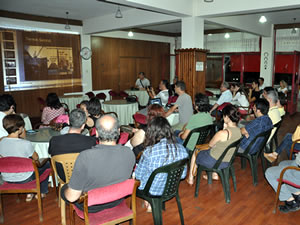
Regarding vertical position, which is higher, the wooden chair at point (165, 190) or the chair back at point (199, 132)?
the chair back at point (199, 132)

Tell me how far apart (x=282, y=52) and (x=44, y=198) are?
991 cm

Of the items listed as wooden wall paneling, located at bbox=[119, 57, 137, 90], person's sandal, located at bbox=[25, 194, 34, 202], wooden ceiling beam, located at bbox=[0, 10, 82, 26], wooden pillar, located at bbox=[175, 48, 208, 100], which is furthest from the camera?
wooden wall paneling, located at bbox=[119, 57, 137, 90]

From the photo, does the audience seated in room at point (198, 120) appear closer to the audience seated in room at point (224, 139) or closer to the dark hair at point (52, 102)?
the audience seated in room at point (224, 139)

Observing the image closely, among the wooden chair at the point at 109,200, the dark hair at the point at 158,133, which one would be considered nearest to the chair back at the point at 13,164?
the wooden chair at the point at 109,200

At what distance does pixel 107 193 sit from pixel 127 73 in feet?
33.0

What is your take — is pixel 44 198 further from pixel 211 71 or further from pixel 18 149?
pixel 211 71

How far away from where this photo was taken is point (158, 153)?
2.45m

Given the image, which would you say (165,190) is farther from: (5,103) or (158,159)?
(5,103)

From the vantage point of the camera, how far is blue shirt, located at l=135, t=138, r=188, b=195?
246 cm

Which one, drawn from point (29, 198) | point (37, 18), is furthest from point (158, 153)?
point (37, 18)

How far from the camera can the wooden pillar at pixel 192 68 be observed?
6676 mm

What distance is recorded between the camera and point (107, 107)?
7051mm

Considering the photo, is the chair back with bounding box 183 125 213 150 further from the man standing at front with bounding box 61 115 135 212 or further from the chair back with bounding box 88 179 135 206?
the chair back with bounding box 88 179 135 206

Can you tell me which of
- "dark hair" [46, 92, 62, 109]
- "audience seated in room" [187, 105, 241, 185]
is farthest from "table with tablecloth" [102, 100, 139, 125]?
"audience seated in room" [187, 105, 241, 185]
